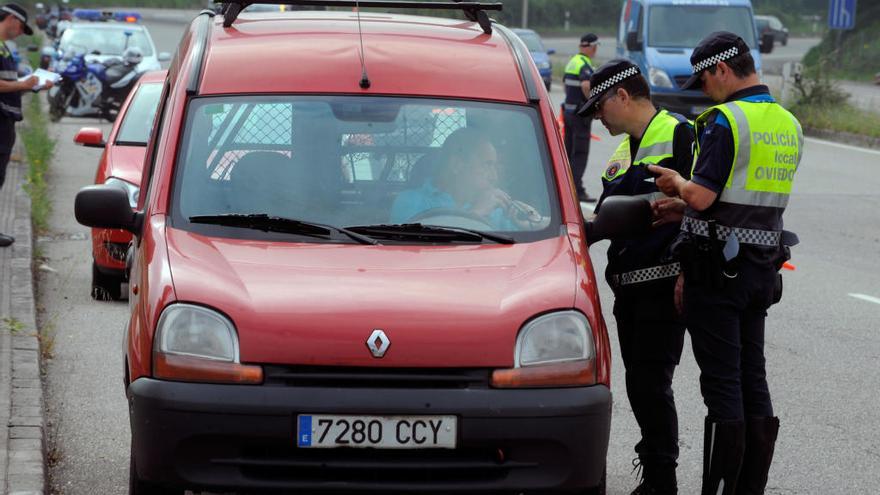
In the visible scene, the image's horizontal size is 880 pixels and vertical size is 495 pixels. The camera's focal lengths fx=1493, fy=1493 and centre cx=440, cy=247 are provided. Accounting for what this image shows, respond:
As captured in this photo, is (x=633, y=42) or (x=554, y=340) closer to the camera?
(x=554, y=340)

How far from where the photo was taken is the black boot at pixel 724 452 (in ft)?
16.9

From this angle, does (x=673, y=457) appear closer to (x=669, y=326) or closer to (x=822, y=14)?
(x=669, y=326)

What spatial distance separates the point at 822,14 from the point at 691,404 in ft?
243

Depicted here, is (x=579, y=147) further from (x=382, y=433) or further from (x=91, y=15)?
(x=91, y=15)

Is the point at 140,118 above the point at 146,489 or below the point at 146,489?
below

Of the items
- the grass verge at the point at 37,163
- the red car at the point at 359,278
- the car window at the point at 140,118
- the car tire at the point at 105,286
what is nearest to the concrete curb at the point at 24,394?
the car tire at the point at 105,286

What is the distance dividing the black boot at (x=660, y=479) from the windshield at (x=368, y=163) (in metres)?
0.98

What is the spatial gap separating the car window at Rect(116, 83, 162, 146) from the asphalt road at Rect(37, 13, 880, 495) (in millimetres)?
1038

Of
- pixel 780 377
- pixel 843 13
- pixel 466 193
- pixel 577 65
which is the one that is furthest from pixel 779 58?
pixel 466 193

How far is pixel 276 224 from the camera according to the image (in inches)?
206

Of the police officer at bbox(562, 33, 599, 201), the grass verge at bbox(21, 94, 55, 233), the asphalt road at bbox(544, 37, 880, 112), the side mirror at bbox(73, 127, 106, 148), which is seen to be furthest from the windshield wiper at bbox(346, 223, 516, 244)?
the asphalt road at bbox(544, 37, 880, 112)

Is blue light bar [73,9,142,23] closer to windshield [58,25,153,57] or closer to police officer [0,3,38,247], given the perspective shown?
windshield [58,25,153,57]

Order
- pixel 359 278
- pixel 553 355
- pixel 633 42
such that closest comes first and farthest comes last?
pixel 553 355 < pixel 359 278 < pixel 633 42

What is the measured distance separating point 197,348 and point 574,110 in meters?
10.8
